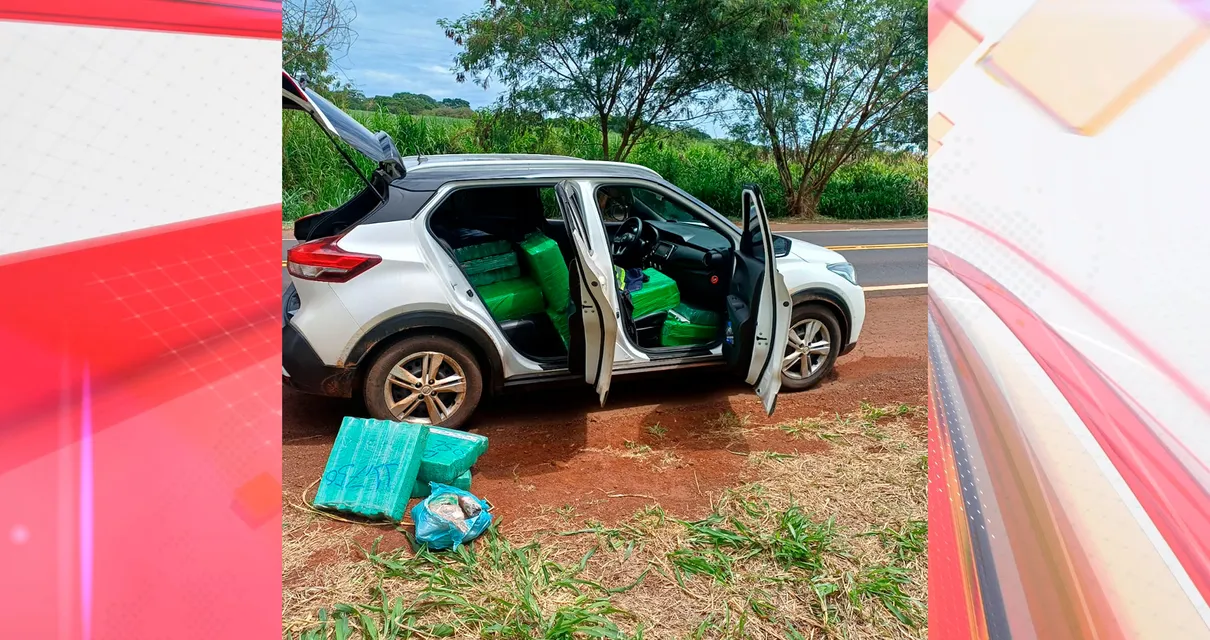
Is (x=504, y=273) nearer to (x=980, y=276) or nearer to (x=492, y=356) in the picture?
(x=492, y=356)

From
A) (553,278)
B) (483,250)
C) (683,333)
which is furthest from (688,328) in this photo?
(483,250)

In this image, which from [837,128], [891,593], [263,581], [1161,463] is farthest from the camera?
[837,128]

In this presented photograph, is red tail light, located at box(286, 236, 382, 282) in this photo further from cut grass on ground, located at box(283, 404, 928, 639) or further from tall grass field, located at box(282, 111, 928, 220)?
tall grass field, located at box(282, 111, 928, 220)

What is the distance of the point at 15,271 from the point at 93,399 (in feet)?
0.60

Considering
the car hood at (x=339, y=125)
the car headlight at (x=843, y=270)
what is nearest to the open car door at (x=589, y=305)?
the car hood at (x=339, y=125)

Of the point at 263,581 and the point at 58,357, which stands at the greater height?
the point at 58,357

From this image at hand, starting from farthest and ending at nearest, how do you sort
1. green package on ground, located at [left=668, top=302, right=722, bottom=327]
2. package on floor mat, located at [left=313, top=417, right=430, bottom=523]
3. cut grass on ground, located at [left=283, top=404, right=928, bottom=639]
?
green package on ground, located at [left=668, top=302, right=722, bottom=327]
package on floor mat, located at [left=313, top=417, right=430, bottom=523]
cut grass on ground, located at [left=283, top=404, right=928, bottom=639]

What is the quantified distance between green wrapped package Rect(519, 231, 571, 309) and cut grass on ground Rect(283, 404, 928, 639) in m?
1.63

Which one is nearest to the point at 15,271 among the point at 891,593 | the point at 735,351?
the point at 891,593

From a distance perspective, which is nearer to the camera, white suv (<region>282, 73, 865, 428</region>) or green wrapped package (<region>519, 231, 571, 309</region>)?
white suv (<region>282, 73, 865, 428</region>)

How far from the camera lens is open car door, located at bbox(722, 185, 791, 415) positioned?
4.31 m

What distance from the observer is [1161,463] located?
106 cm

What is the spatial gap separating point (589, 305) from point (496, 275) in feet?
3.84

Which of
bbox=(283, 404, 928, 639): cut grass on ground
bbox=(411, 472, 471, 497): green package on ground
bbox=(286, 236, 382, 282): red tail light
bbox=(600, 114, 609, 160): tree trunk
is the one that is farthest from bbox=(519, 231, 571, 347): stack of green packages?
bbox=(600, 114, 609, 160): tree trunk
